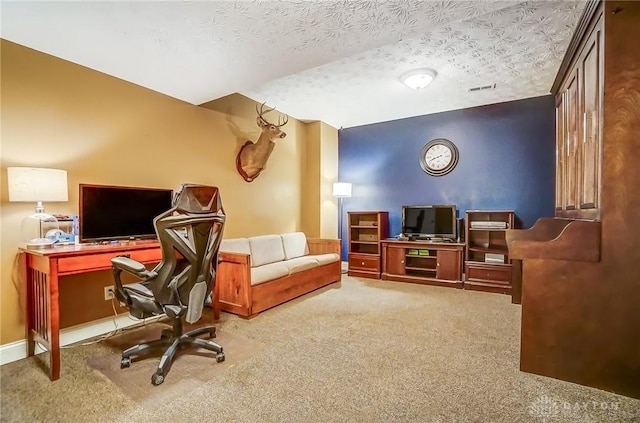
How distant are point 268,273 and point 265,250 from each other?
741 mm

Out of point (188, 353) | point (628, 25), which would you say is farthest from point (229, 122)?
point (628, 25)

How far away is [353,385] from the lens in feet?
6.07

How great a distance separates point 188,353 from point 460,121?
15.2 ft

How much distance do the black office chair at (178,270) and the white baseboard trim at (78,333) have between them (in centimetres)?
83

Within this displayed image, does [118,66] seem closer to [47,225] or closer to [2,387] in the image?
[47,225]

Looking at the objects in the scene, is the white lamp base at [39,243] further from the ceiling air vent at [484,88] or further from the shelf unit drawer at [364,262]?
the ceiling air vent at [484,88]

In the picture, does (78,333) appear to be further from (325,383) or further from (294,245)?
(294,245)

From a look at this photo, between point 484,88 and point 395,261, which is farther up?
point 484,88

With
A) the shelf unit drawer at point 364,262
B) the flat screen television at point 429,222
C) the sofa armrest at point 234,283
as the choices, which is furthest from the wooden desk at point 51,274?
the flat screen television at point 429,222

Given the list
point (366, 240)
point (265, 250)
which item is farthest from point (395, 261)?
point (265, 250)

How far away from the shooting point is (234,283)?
3.13 m

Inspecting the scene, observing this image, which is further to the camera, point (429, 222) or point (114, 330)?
point (429, 222)

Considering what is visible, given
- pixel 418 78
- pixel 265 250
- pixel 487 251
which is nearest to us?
pixel 418 78

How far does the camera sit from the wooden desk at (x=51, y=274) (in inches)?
76.9
